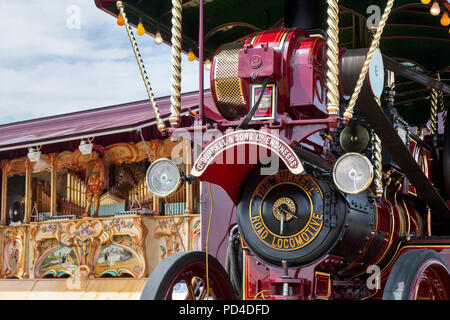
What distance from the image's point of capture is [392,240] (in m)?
4.87

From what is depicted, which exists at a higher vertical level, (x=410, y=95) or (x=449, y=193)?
(x=410, y=95)

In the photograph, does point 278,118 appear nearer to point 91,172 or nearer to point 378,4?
point 378,4

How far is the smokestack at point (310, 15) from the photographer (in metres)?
4.56

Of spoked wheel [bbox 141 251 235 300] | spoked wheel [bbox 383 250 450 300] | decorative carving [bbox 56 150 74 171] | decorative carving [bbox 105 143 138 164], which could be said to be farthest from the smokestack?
decorative carving [bbox 56 150 74 171]

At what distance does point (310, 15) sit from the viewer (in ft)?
15.0

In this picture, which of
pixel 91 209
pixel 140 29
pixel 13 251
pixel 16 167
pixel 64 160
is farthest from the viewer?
pixel 16 167

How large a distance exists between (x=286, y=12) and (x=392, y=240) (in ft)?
6.20

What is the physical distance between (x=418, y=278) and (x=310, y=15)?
77.0 inches

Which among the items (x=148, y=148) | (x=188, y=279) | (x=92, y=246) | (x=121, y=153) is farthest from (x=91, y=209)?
(x=188, y=279)

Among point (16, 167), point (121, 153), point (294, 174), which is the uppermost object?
point (121, 153)

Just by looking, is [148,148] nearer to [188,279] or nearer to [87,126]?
[87,126]

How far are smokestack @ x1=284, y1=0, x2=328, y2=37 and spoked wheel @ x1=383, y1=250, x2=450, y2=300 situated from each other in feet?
5.47

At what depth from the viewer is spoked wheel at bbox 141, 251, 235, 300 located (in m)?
3.51

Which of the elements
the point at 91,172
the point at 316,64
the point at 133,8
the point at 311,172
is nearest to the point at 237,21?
the point at 133,8
